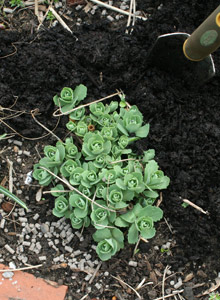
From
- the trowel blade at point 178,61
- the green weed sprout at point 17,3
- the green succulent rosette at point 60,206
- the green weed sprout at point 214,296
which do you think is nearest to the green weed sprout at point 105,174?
the green succulent rosette at point 60,206

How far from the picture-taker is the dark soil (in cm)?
156

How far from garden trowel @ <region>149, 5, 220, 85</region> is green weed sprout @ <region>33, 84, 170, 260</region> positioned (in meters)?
0.27

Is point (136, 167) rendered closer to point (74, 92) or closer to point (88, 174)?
point (88, 174)

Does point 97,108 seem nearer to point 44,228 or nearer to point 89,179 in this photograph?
point 89,179

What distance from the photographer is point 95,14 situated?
1.83m

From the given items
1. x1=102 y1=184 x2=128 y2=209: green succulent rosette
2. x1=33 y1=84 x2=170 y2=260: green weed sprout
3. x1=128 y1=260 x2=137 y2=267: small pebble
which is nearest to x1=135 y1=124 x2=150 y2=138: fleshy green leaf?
x1=33 y1=84 x2=170 y2=260: green weed sprout

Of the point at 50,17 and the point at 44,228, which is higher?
the point at 50,17

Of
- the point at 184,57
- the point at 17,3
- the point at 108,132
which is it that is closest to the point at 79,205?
the point at 108,132

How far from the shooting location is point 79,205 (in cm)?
146

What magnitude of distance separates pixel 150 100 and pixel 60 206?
0.63 metres

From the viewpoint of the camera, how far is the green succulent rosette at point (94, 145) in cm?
149

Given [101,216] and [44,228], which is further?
[44,228]

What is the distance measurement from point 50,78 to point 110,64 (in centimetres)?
→ 29

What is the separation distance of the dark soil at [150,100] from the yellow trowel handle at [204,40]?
0.18m
